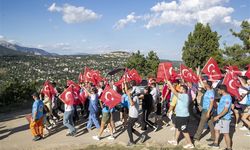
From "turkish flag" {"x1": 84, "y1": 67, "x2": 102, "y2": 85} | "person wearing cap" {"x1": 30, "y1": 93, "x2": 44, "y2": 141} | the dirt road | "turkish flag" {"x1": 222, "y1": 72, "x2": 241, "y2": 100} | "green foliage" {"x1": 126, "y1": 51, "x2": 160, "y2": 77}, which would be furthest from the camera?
"green foliage" {"x1": 126, "y1": 51, "x2": 160, "y2": 77}

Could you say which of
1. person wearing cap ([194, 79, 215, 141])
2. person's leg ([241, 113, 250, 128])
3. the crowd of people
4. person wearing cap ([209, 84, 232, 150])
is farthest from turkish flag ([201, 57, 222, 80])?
person wearing cap ([209, 84, 232, 150])

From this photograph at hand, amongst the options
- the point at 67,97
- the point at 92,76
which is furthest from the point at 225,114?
the point at 92,76

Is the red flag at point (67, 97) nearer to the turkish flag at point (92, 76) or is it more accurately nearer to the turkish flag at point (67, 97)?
the turkish flag at point (67, 97)

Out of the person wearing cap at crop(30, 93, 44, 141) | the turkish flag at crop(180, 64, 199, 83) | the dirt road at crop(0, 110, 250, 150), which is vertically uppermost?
the turkish flag at crop(180, 64, 199, 83)

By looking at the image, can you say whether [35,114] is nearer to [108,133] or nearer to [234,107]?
[108,133]

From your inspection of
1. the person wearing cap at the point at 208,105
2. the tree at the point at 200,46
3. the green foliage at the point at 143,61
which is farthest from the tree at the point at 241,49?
the person wearing cap at the point at 208,105

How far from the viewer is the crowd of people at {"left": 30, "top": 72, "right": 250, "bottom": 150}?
9016mm

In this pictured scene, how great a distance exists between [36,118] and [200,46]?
29.0 m

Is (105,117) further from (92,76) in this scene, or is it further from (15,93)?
(15,93)

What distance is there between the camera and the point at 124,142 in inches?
399

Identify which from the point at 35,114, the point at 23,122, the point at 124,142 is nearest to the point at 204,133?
the point at 124,142

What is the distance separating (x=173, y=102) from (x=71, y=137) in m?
3.71

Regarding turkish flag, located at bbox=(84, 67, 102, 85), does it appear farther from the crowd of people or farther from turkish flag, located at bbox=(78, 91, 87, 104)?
turkish flag, located at bbox=(78, 91, 87, 104)

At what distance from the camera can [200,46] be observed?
36688mm
